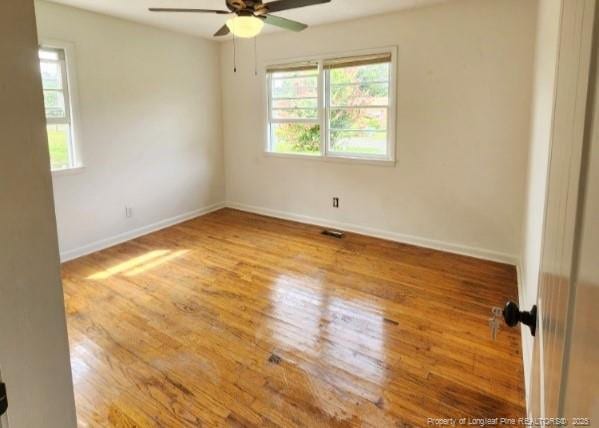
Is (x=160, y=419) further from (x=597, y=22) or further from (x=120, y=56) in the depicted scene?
(x=120, y=56)

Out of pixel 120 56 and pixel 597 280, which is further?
pixel 120 56

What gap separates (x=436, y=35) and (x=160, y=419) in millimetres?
3821

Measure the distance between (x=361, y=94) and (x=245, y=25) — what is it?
1.97 meters

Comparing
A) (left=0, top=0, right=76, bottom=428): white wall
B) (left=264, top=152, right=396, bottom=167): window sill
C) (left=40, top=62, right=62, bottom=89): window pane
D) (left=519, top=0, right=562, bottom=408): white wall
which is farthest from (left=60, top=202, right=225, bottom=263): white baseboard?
(left=519, top=0, right=562, bottom=408): white wall

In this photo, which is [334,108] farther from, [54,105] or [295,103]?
[54,105]

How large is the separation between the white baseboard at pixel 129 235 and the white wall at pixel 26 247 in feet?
11.2

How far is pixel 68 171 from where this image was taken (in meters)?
3.88

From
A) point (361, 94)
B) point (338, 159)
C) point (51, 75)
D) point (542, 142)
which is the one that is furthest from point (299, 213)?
point (542, 142)

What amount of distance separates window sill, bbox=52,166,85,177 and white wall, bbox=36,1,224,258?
0.14 feet

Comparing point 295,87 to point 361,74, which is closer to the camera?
point 361,74

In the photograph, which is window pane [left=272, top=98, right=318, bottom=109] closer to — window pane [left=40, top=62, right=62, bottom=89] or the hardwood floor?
the hardwood floor

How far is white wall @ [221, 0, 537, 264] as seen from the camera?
3.51 metres

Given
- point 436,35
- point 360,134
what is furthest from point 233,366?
point 436,35

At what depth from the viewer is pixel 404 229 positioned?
14.3 ft
